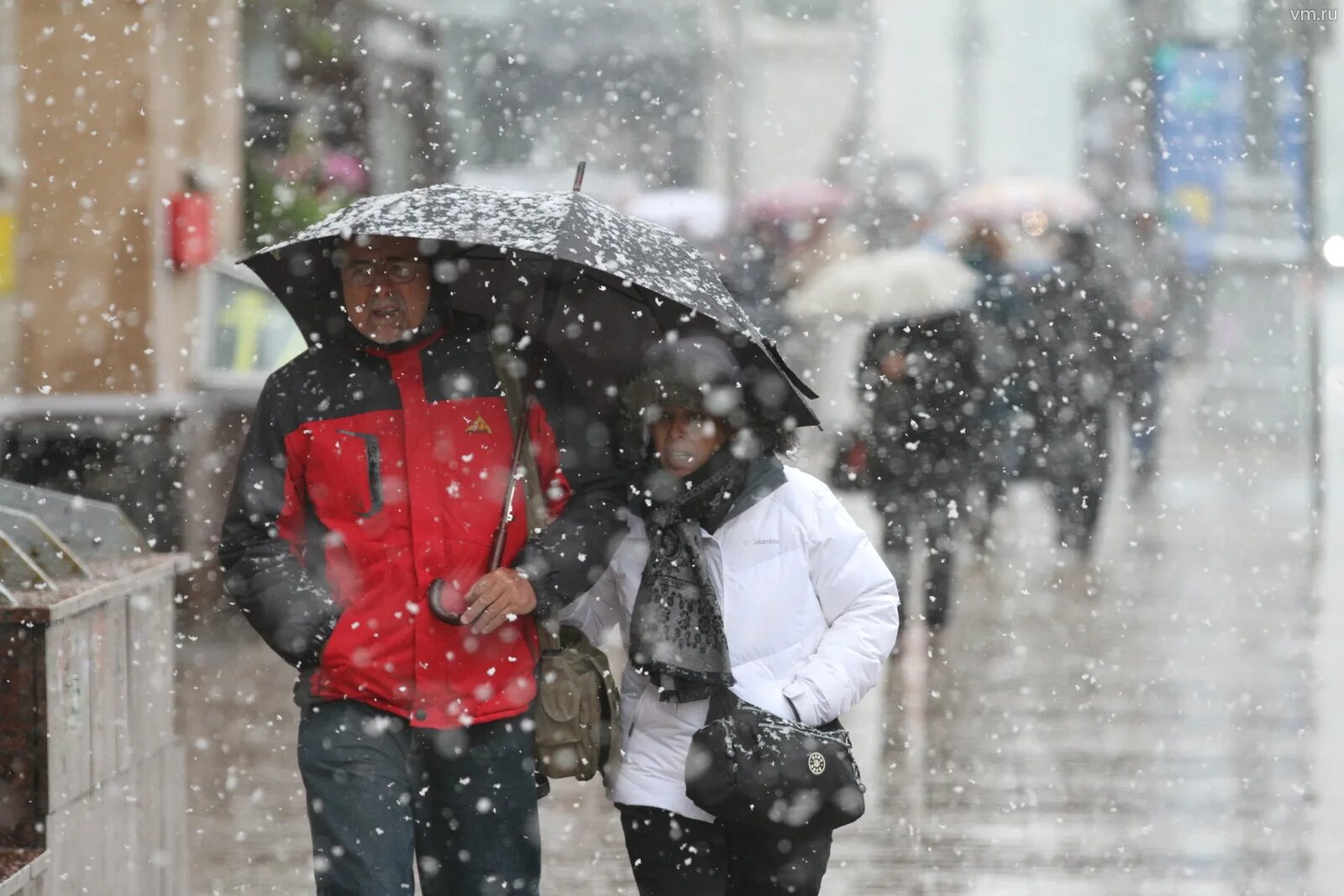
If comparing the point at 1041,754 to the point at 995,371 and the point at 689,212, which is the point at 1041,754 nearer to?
the point at 995,371

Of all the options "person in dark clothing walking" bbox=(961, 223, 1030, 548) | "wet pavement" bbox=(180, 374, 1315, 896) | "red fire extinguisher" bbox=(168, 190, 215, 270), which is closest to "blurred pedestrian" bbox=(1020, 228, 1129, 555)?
"person in dark clothing walking" bbox=(961, 223, 1030, 548)

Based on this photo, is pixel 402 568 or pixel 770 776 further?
pixel 402 568

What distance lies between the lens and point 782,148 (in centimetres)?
6025

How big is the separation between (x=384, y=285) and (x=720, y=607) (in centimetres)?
85

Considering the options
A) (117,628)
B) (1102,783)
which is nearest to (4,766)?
(117,628)

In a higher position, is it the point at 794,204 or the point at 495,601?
the point at 794,204

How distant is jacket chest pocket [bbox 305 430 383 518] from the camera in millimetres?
3836

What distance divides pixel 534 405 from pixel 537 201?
0.39 m

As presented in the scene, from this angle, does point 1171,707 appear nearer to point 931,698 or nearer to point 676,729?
point 931,698

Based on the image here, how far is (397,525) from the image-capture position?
384 centimetres

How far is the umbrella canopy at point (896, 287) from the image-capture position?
991 cm

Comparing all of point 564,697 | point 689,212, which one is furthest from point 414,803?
point 689,212
